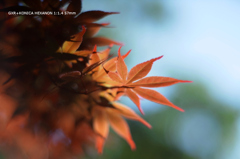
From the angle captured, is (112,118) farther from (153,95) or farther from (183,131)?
(183,131)

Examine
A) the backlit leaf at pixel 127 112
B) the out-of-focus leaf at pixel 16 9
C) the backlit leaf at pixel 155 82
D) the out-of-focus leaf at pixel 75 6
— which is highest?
the out-of-focus leaf at pixel 75 6

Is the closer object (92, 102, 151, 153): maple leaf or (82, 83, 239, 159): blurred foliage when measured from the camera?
(92, 102, 151, 153): maple leaf

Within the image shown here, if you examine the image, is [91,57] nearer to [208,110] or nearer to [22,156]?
[22,156]

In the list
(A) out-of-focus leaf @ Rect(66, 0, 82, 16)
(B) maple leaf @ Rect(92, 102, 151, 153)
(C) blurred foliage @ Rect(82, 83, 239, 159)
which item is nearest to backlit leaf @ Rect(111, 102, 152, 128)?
(B) maple leaf @ Rect(92, 102, 151, 153)

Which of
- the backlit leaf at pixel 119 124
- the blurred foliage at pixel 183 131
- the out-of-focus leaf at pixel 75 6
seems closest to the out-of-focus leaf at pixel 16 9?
the out-of-focus leaf at pixel 75 6

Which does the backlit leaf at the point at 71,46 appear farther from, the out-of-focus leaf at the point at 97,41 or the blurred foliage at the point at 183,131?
the blurred foliage at the point at 183,131

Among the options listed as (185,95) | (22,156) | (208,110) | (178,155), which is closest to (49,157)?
(22,156)

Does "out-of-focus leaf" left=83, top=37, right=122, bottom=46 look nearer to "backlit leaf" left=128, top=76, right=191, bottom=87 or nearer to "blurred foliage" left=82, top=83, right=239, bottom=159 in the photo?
"backlit leaf" left=128, top=76, right=191, bottom=87
